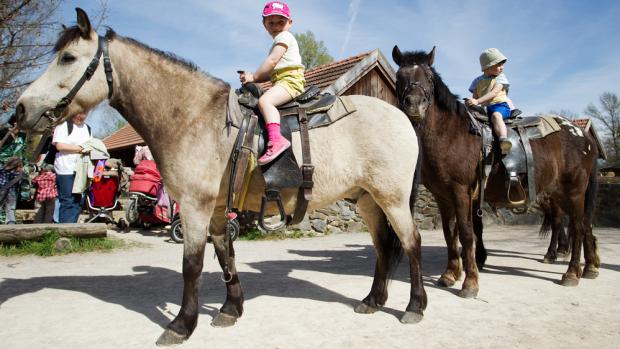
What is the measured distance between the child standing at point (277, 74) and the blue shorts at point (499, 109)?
2.72 m

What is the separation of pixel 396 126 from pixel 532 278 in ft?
9.66

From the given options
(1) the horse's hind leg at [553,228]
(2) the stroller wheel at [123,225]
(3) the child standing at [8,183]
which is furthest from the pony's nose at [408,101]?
(2) the stroller wheel at [123,225]

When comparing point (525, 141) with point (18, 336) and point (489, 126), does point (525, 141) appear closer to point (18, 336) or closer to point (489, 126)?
point (489, 126)

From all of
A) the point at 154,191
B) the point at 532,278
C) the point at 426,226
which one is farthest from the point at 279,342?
the point at 426,226

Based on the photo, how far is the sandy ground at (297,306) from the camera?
2.96 meters

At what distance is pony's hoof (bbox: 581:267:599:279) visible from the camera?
496 centimetres

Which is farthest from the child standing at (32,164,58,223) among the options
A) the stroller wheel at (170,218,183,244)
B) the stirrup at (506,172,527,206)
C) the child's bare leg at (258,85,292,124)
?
the stirrup at (506,172,527,206)

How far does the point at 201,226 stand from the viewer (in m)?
3.02

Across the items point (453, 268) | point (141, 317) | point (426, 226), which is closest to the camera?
point (141, 317)

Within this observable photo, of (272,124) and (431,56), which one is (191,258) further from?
(431,56)

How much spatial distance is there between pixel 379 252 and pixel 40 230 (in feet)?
16.8

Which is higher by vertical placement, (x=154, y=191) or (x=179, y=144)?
(x=179, y=144)

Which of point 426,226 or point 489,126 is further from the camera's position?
point 426,226

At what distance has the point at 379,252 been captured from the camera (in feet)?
12.7
